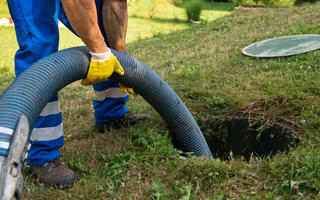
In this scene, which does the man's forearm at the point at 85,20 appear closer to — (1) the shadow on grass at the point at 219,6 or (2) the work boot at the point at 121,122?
(2) the work boot at the point at 121,122

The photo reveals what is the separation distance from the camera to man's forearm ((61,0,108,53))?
Result: 5.67 ft

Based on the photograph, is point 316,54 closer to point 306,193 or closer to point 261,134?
point 261,134

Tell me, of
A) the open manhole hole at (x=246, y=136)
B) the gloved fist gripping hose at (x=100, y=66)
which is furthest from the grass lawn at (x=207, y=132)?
the gloved fist gripping hose at (x=100, y=66)

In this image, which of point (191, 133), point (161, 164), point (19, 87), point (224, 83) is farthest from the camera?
point (224, 83)

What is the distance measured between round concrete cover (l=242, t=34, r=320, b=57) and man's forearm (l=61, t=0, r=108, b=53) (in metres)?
2.78

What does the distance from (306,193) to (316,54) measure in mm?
2453

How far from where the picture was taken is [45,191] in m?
1.91

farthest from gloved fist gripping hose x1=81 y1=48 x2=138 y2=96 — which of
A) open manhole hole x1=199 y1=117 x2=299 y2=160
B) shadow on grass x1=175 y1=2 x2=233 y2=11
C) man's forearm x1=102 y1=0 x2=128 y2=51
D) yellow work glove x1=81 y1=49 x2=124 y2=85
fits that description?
shadow on grass x1=175 y1=2 x2=233 y2=11

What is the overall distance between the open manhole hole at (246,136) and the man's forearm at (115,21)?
108cm

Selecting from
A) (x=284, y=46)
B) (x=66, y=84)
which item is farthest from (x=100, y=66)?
(x=284, y=46)

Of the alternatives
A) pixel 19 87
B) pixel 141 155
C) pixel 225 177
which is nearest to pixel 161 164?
pixel 141 155

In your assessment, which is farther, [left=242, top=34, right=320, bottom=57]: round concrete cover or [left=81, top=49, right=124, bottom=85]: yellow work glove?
[left=242, top=34, right=320, bottom=57]: round concrete cover

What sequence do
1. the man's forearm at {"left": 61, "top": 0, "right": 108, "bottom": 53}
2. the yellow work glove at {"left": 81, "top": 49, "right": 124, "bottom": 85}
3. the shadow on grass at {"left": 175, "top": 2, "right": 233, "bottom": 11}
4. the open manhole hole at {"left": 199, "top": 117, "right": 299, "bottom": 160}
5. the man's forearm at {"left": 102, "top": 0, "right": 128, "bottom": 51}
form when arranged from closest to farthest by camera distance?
the man's forearm at {"left": 61, "top": 0, "right": 108, "bottom": 53} → the yellow work glove at {"left": 81, "top": 49, "right": 124, "bottom": 85} → the man's forearm at {"left": 102, "top": 0, "right": 128, "bottom": 51} → the open manhole hole at {"left": 199, "top": 117, "right": 299, "bottom": 160} → the shadow on grass at {"left": 175, "top": 2, "right": 233, "bottom": 11}

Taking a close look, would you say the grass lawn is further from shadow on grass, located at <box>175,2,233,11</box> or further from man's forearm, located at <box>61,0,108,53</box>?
shadow on grass, located at <box>175,2,233,11</box>
